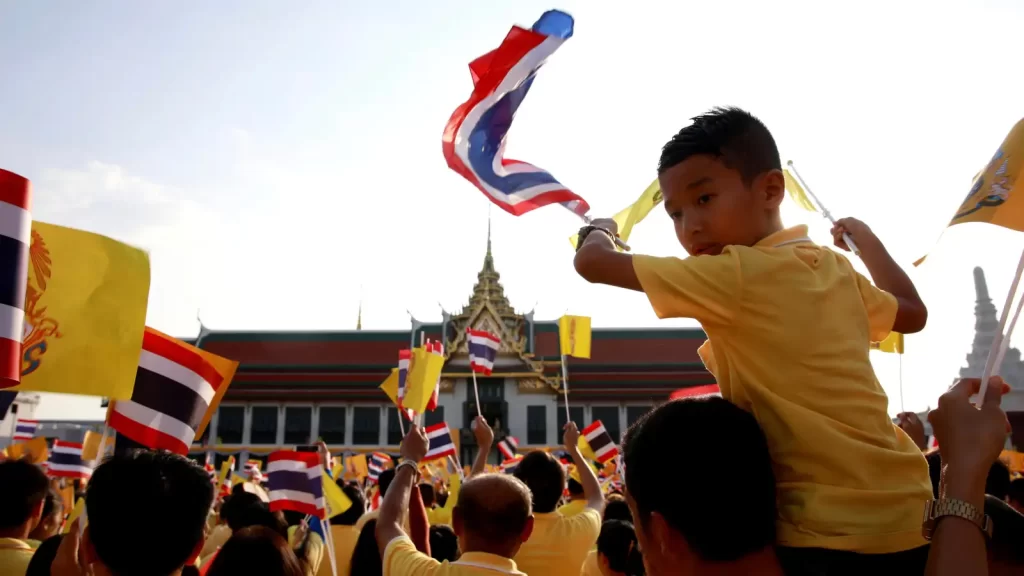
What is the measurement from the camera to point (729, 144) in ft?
5.77

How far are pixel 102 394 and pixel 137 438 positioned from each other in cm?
A: 35

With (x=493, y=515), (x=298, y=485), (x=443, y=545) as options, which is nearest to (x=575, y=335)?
(x=298, y=485)

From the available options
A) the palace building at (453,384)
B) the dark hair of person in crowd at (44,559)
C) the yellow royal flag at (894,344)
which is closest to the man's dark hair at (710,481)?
the dark hair of person in crowd at (44,559)

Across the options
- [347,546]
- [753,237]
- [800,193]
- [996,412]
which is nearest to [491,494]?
[753,237]

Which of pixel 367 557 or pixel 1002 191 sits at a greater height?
pixel 1002 191

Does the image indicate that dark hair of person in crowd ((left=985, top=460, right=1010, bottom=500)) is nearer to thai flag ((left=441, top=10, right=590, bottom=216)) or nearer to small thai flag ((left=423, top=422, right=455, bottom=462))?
thai flag ((left=441, top=10, right=590, bottom=216))

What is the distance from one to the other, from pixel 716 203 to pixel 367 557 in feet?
8.48

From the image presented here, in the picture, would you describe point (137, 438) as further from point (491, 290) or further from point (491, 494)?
point (491, 290)

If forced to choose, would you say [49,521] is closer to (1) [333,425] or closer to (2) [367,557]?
(2) [367,557]

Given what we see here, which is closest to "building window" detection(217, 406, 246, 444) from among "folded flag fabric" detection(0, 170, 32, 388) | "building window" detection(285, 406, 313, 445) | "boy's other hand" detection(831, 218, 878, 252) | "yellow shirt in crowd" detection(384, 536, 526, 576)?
"building window" detection(285, 406, 313, 445)

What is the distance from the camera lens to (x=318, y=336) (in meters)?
39.2

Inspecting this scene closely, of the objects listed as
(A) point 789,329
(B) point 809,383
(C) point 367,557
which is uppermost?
(A) point 789,329

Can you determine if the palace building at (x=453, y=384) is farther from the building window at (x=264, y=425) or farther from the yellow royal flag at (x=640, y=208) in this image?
the yellow royal flag at (x=640, y=208)

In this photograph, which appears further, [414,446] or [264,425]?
[264,425]
